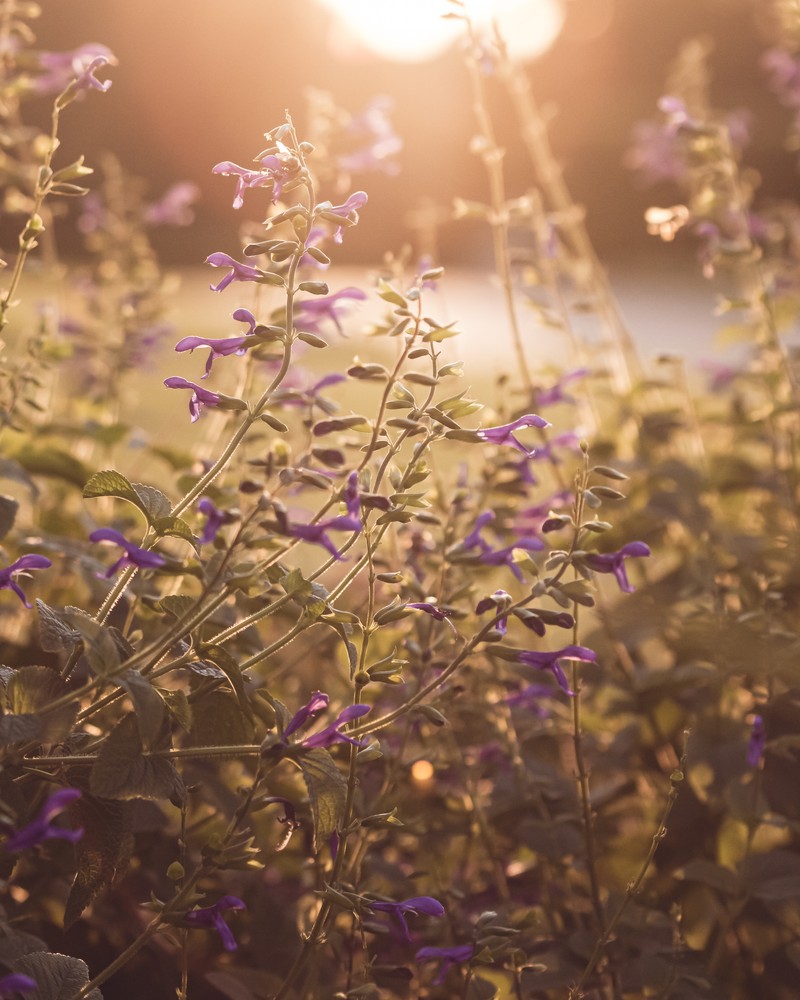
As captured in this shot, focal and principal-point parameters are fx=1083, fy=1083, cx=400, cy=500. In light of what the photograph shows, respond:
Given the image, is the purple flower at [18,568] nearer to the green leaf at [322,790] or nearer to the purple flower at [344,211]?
the green leaf at [322,790]

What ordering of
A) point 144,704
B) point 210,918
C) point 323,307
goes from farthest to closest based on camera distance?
1. point 323,307
2. point 210,918
3. point 144,704

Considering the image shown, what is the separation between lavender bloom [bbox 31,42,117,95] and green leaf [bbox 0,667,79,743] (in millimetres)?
964

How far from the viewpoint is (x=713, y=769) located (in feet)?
7.14

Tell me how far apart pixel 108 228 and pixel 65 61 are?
93 cm

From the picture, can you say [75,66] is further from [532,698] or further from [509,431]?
[532,698]

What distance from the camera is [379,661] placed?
166 cm

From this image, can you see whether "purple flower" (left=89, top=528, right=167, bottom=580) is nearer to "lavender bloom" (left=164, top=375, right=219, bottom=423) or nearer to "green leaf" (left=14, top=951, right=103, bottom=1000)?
"lavender bloom" (left=164, top=375, right=219, bottom=423)

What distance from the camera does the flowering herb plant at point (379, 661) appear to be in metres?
1.40

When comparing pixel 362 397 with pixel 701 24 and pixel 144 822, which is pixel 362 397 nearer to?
pixel 144 822

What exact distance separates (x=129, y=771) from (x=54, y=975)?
307 mm

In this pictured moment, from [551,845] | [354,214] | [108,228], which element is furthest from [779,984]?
[108,228]

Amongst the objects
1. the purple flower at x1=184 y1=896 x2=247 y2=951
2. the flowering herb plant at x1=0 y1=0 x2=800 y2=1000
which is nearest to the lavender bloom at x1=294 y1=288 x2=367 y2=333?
the flowering herb plant at x1=0 y1=0 x2=800 y2=1000

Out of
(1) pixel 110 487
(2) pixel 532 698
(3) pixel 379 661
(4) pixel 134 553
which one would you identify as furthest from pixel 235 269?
(2) pixel 532 698

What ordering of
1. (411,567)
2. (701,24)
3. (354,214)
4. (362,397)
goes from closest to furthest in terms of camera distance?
1. (354,214)
2. (411,567)
3. (362,397)
4. (701,24)
